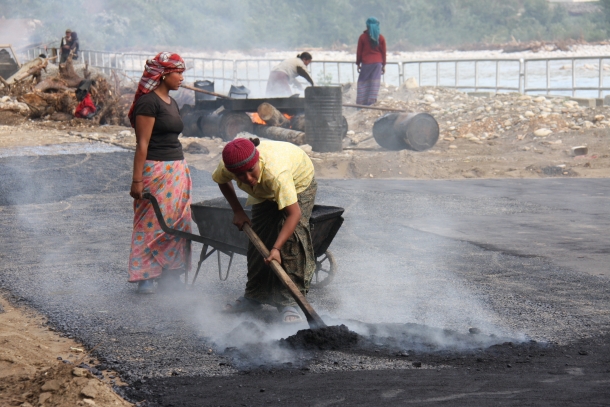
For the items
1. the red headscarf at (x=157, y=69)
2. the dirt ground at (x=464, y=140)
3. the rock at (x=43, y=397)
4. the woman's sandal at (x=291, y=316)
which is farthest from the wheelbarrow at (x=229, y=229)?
the dirt ground at (x=464, y=140)

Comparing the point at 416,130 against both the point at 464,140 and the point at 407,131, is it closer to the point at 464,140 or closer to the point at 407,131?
the point at 407,131

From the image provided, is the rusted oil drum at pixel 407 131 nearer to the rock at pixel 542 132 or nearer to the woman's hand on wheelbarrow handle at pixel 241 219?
the rock at pixel 542 132

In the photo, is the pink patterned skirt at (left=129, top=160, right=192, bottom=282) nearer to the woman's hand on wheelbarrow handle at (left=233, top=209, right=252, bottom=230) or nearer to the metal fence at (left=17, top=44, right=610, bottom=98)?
the woman's hand on wheelbarrow handle at (left=233, top=209, right=252, bottom=230)

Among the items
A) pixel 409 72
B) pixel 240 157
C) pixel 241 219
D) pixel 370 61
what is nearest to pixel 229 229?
pixel 241 219

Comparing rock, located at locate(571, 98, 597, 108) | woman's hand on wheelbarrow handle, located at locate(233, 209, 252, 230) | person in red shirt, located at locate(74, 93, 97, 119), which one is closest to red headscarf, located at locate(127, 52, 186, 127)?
woman's hand on wheelbarrow handle, located at locate(233, 209, 252, 230)

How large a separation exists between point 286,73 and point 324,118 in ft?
11.0

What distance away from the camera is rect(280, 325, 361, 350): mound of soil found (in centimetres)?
445

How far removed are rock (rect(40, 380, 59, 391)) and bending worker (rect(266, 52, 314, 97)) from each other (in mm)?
13342

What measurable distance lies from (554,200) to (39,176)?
24.6 ft

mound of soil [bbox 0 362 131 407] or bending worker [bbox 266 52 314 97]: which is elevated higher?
bending worker [bbox 266 52 314 97]

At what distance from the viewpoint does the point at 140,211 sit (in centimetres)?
573

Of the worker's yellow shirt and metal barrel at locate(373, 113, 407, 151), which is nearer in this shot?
the worker's yellow shirt

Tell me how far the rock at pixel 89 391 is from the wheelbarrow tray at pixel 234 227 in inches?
67.9

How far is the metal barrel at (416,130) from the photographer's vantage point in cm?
1462
